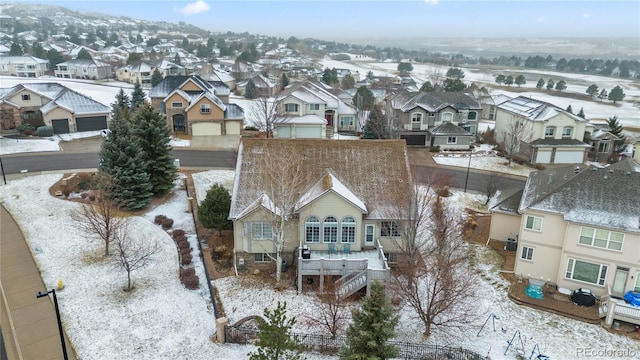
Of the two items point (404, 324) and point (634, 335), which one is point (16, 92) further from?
point (634, 335)

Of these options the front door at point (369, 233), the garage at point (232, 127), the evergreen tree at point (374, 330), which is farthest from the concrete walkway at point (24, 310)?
the garage at point (232, 127)

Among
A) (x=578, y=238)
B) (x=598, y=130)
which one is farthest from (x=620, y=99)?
(x=578, y=238)

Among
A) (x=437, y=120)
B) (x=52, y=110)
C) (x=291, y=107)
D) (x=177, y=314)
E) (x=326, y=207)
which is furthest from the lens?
(x=291, y=107)

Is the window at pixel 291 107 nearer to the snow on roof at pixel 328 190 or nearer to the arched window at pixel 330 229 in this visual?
the snow on roof at pixel 328 190

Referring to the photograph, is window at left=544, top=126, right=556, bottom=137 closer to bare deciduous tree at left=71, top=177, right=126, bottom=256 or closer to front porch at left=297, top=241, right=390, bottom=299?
front porch at left=297, top=241, right=390, bottom=299

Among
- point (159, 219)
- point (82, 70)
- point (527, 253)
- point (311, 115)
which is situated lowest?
point (159, 219)

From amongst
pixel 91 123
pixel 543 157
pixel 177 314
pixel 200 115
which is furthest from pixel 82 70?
pixel 177 314

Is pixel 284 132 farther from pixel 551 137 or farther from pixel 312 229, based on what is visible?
pixel 312 229

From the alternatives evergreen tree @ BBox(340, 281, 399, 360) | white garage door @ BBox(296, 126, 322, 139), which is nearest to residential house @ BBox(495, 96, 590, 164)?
white garage door @ BBox(296, 126, 322, 139)
